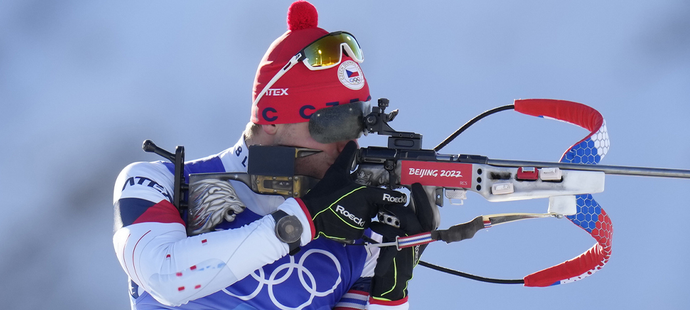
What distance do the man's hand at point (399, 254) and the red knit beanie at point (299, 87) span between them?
44 centimetres

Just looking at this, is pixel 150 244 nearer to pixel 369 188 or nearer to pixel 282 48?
pixel 369 188

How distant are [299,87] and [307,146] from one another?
7.9 inches

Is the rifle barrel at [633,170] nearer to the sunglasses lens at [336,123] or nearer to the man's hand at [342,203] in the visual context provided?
the man's hand at [342,203]

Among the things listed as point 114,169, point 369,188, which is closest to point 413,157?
point 369,188

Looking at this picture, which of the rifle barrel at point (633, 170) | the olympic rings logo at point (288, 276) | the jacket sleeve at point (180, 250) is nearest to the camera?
the jacket sleeve at point (180, 250)

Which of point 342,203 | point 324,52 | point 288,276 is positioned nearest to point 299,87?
point 324,52

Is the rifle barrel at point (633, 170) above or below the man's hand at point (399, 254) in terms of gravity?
above

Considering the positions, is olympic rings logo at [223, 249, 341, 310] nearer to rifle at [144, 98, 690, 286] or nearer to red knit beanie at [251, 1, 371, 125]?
rifle at [144, 98, 690, 286]

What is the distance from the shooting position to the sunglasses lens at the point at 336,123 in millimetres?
2445

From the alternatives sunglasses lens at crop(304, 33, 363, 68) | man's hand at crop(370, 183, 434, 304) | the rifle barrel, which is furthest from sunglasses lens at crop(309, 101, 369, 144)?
the rifle barrel

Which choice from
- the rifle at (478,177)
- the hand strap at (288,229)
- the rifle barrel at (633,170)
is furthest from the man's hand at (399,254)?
Answer: the rifle barrel at (633,170)

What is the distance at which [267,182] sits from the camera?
7.77ft

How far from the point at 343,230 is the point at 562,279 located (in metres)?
0.88

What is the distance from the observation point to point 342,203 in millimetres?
2197
